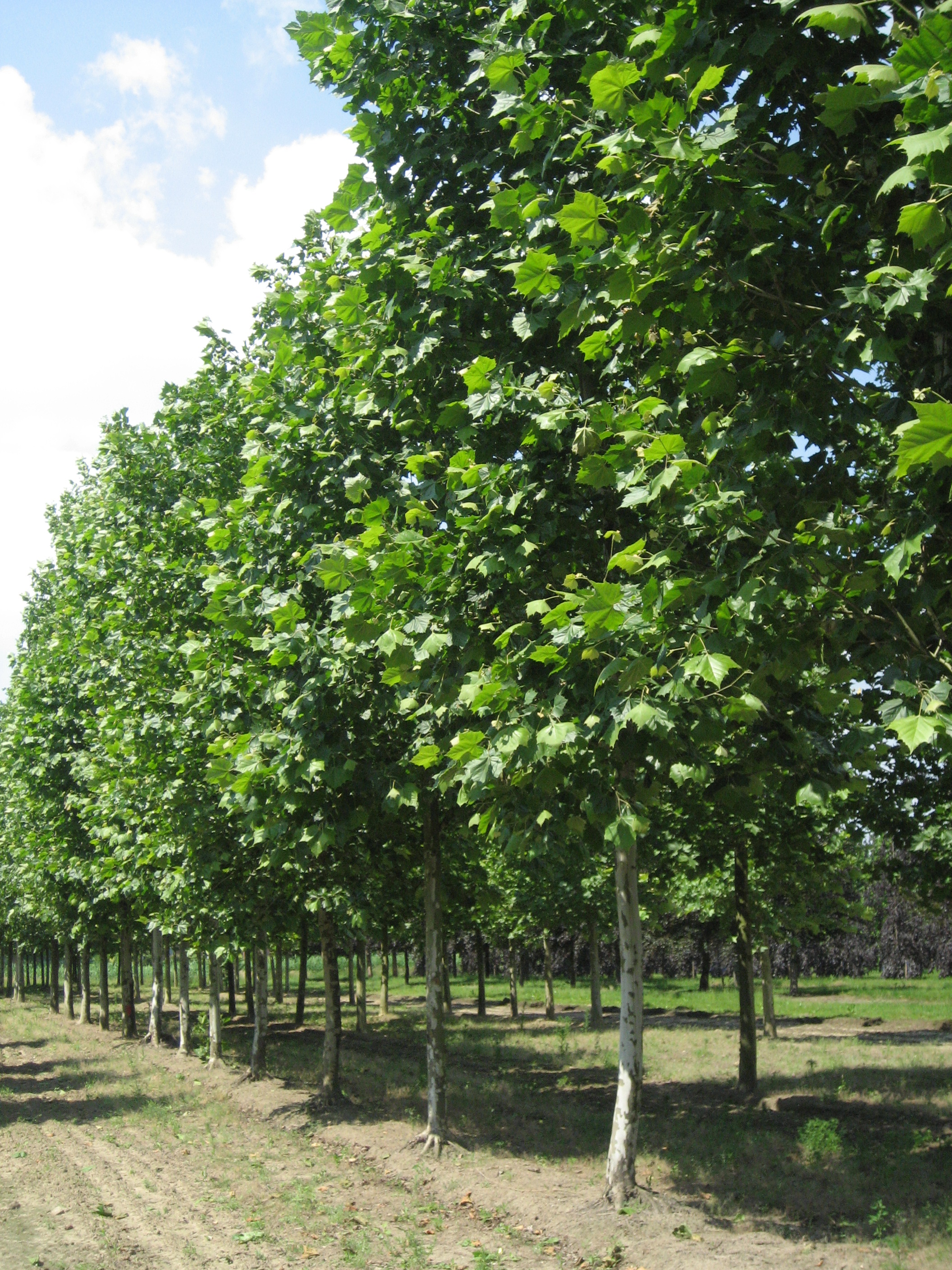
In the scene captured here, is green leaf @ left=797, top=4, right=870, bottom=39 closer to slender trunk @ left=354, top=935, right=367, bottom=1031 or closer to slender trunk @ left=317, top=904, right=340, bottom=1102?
slender trunk @ left=317, top=904, right=340, bottom=1102

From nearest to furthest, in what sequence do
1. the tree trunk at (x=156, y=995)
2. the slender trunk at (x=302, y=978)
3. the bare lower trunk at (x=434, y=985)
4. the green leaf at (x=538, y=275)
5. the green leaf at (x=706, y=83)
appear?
1. the green leaf at (x=706, y=83)
2. the green leaf at (x=538, y=275)
3. the bare lower trunk at (x=434, y=985)
4. the tree trunk at (x=156, y=995)
5. the slender trunk at (x=302, y=978)

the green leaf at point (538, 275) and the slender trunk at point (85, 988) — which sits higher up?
the green leaf at point (538, 275)

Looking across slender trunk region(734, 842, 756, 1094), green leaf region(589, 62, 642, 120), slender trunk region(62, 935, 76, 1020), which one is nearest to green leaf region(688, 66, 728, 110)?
green leaf region(589, 62, 642, 120)

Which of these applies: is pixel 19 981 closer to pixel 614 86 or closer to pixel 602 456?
pixel 602 456

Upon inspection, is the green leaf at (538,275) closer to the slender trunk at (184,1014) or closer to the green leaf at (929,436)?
the green leaf at (929,436)

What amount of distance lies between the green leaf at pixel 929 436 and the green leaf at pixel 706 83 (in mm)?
1909

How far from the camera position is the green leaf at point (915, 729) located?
405 cm

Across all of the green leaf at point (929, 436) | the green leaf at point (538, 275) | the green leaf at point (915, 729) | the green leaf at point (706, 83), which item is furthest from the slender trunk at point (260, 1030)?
the green leaf at point (929, 436)

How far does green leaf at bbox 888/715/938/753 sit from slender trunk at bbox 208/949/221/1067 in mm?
18750

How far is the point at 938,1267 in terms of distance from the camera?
7.26 meters

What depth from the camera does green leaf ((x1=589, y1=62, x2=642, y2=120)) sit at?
4875 millimetres

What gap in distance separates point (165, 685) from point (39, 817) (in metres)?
12.4

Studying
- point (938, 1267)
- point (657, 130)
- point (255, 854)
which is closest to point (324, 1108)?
point (255, 854)

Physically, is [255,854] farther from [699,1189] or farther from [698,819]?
[699,1189]
